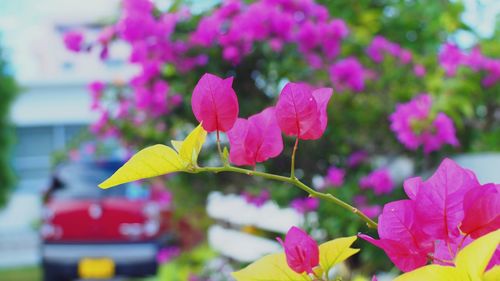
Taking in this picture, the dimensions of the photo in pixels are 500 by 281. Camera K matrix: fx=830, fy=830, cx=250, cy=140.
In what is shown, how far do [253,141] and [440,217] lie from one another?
0.48 ft

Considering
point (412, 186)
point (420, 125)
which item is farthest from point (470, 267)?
point (420, 125)

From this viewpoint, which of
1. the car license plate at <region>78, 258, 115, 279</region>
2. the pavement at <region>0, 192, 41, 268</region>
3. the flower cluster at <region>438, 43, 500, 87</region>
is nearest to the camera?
the flower cluster at <region>438, 43, 500, 87</region>

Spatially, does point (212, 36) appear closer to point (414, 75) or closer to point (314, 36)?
point (314, 36)

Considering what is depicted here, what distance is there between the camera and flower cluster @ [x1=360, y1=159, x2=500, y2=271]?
465 millimetres

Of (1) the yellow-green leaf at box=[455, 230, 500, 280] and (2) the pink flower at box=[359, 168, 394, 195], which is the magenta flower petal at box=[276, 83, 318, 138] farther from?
(2) the pink flower at box=[359, 168, 394, 195]

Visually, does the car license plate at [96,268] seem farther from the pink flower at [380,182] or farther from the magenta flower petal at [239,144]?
the magenta flower petal at [239,144]

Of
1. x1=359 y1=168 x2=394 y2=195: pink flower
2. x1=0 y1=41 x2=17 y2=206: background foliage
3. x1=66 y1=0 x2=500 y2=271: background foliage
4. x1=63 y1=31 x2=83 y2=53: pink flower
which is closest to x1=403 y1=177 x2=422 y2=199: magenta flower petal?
x1=66 y1=0 x2=500 y2=271: background foliage

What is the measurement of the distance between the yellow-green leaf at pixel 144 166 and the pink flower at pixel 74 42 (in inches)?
104

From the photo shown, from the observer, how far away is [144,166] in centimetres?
49

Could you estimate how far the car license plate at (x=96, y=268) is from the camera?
589 cm

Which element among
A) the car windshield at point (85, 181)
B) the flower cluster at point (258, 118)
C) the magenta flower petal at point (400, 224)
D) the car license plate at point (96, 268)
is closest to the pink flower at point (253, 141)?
the flower cluster at point (258, 118)

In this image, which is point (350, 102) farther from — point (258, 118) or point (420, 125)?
point (258, 118)

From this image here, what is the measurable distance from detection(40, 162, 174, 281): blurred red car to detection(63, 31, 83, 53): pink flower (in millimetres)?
2845

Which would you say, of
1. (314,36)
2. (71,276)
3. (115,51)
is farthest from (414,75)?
(115,51)
